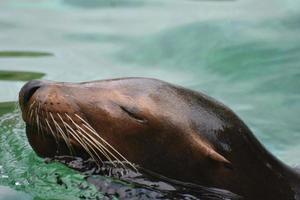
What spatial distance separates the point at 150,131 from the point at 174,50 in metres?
3.72

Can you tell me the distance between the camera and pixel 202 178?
5.56 m

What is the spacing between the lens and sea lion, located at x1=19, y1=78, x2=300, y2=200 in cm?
547

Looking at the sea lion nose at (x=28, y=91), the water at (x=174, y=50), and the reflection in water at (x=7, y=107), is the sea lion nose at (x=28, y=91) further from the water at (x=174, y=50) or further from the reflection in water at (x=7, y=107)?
the reflection in water at (x=7, y=107)

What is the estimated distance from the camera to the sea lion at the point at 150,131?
547 centimetres

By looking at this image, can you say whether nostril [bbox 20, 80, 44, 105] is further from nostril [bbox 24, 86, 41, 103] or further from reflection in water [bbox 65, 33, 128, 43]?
reflection in water [bbox 65, 33, 128, 43]

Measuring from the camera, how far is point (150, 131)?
550 centimetres

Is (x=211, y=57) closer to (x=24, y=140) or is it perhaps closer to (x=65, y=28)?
(x=65, y=28)

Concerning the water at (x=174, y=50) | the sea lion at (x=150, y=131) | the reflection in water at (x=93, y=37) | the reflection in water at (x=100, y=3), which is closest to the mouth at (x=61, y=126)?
the sea lion at (x=150, y=131)

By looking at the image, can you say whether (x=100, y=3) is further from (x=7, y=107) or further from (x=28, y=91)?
(x=28, y=91)

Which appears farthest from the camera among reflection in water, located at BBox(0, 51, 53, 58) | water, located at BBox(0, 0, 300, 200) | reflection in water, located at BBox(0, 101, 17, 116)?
reflection in water, located at BBox(0, 51, 53, 58)

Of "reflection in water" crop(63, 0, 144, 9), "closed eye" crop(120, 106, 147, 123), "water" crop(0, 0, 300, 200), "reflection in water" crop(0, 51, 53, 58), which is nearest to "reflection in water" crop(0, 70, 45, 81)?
"water" crop(0, 0, 300, 200)

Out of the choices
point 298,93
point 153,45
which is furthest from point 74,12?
point 298,93

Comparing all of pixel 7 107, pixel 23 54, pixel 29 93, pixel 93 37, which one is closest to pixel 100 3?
pixel 93 37

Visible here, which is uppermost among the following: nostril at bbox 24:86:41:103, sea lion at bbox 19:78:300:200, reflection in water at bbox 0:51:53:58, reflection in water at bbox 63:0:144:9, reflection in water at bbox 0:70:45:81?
reflection in water at bbox 63:0:144:9
